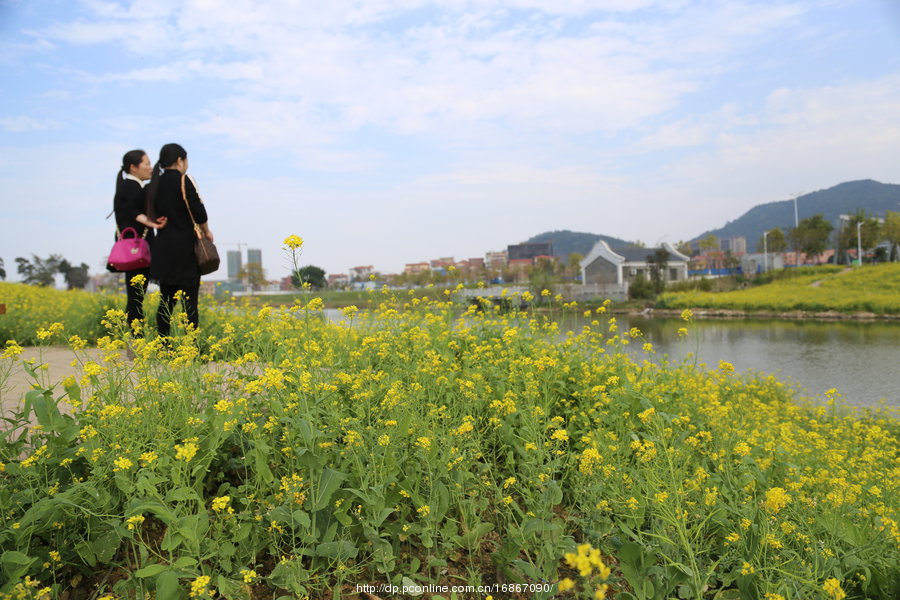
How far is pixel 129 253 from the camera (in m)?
4.45

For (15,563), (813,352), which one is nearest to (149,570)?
(15,563)

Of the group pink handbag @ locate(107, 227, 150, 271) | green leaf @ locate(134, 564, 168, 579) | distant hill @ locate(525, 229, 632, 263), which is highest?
distant hill @ locate(525, 229, 632, 263)

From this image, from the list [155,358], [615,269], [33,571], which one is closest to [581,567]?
[33,571]

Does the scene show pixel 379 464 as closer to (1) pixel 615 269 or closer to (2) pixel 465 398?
(2) pixel 465 398

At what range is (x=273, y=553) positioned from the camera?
1895 millimetres

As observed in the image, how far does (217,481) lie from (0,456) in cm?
83

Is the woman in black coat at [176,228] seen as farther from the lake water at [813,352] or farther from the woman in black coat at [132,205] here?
the lake water at [813,352]

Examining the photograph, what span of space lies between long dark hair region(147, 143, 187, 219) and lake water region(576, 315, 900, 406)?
4797 millimetres

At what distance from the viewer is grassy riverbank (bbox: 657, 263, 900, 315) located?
27.6 m

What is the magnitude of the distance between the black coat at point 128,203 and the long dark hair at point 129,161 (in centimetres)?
6

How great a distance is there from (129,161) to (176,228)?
874mm

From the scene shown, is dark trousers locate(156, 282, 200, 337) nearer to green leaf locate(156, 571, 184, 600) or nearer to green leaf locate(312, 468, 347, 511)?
green leaf locate(312, 468, 347, 511)

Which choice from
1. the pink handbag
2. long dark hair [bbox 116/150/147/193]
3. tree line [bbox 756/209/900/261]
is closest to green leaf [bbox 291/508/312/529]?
the pink handbag

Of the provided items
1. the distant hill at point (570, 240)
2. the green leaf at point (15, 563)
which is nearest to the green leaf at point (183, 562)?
the green leaf at point (15, 563)
